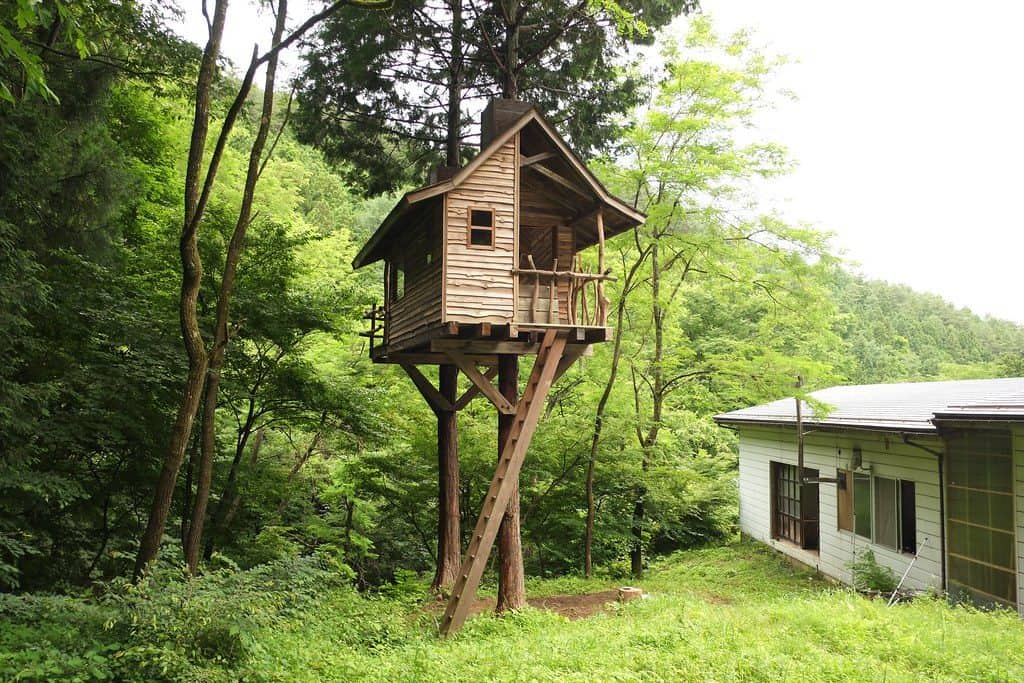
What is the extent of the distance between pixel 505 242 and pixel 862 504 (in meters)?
9.70

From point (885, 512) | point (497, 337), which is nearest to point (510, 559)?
point (497, 337)

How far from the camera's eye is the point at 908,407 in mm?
13961

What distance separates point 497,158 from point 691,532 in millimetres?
14249

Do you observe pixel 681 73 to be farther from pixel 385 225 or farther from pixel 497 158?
pixel 385 225

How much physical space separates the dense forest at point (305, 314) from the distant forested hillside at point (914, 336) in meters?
25.8

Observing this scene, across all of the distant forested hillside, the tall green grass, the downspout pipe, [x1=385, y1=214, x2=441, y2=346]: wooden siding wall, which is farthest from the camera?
the distant forested hillside

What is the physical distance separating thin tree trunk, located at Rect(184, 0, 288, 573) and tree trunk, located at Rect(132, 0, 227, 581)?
987 mm

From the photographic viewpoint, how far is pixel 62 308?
10.9 metres

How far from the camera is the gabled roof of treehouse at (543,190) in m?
10.7

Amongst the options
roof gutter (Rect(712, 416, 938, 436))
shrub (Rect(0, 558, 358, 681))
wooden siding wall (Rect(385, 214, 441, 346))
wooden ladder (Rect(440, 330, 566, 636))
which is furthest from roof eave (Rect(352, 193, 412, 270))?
roof gutter (Rect(712, 416, 938, 436))

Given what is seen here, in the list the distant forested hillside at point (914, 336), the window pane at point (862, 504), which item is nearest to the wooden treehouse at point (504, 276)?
the window pane at point (862, 504)

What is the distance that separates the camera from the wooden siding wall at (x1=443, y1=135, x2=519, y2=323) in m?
10.6

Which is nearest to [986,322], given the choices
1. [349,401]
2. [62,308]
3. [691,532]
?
[691,532]

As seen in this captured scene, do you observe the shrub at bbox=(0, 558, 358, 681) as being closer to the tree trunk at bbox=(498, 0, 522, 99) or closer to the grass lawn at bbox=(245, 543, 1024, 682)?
the grass lawn at bbox=(245, 543, 1024, 682)
